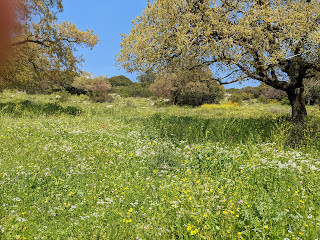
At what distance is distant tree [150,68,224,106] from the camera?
116 ft

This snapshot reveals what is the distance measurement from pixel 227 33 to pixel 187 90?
24381mm

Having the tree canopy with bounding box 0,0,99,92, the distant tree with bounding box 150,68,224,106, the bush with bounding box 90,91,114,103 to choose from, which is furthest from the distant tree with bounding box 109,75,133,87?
the tree canopy with bounding box 0,0,99,92

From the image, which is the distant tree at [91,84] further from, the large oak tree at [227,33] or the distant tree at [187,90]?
the large oak tree at [227,33]

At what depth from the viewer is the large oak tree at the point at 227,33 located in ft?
37.5

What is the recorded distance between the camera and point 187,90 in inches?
1421

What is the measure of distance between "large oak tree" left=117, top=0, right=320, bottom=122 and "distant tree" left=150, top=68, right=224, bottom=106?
2128 centimetres

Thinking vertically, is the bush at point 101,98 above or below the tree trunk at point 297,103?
above

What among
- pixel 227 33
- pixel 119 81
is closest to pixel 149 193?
pixel 227 33

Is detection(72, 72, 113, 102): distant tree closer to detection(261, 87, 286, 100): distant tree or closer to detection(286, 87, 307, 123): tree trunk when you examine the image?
detection(261, 87, 286, 100): distant tree

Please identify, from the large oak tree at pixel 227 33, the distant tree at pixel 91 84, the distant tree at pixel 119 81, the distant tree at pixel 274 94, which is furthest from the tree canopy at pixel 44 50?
the distant tree at pixel 119 81

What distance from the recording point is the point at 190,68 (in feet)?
46.9

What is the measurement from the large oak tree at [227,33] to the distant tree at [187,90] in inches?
838

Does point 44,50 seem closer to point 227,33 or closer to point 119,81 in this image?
point 227,33

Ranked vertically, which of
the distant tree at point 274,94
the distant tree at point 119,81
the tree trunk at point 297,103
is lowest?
the tree trunk at point 297,103
